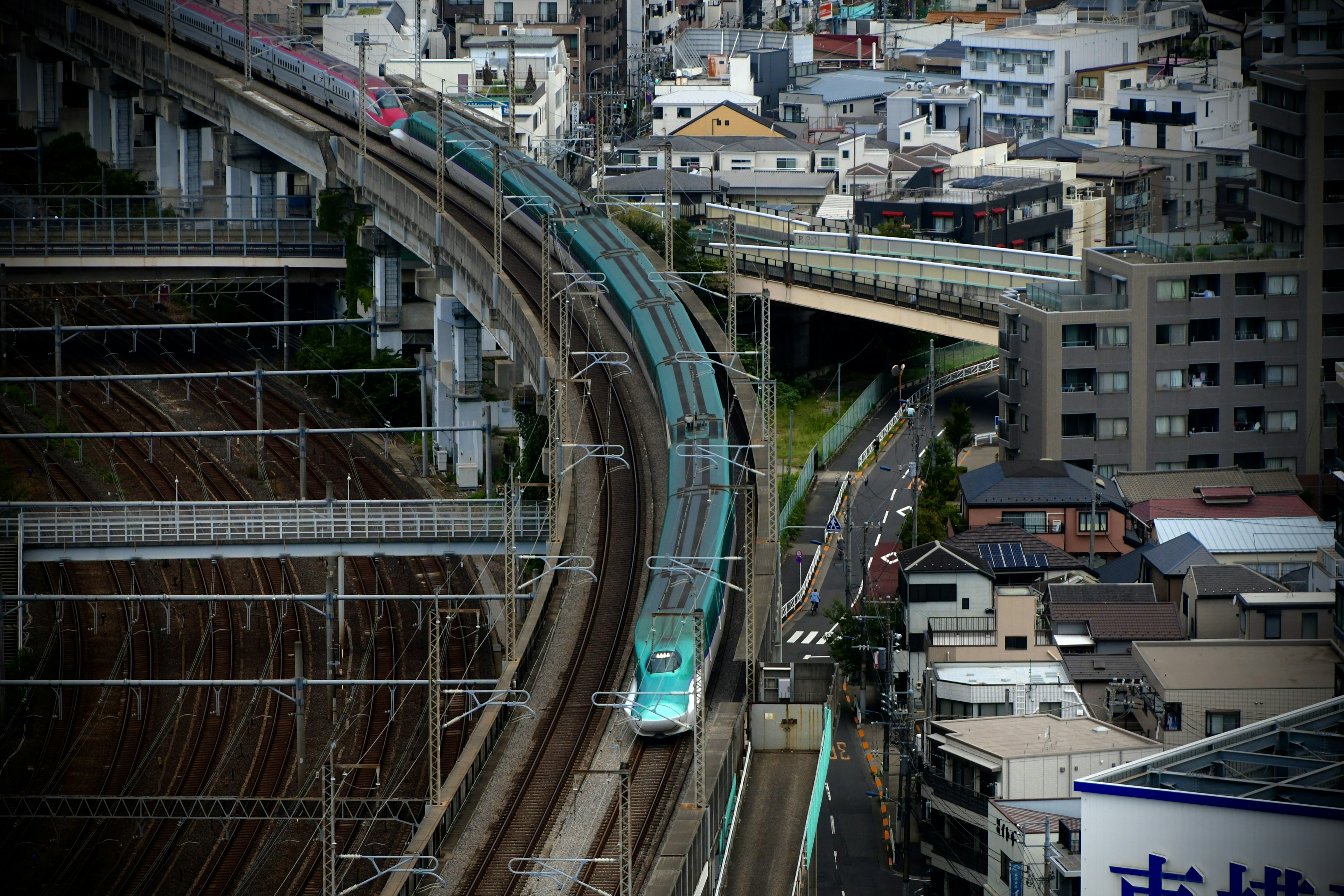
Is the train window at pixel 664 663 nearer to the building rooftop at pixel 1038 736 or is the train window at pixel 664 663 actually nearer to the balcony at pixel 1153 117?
the building rooftop at pixel 1038 736

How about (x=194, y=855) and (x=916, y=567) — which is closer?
(x=194, y=855)

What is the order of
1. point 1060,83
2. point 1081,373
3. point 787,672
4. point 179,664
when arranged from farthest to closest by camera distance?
1. point 1060,83
2. point 1081,373
3. point 179,664
4. point 787,672

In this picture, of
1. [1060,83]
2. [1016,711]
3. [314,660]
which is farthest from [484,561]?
[1060,83]

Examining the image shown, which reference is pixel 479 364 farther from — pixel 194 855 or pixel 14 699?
pixel 194 855

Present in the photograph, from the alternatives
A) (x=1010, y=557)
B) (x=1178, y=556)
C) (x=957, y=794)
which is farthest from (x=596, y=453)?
(x=957, y=794)

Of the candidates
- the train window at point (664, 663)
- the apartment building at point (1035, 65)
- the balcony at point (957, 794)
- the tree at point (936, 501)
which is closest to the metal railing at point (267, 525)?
the train window at point (664, 663)
